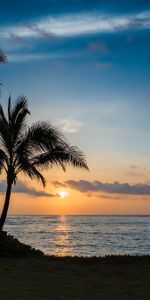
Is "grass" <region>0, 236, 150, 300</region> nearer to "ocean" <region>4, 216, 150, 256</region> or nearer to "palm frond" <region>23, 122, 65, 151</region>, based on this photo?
"palm frond" <region>23, 122, 65, 151</region>

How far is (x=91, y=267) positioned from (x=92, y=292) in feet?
13.1

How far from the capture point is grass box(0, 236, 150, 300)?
9430 mm

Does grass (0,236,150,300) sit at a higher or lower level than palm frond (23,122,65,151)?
lower

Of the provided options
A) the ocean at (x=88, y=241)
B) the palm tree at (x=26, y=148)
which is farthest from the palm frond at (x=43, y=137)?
the ocean at (x=88, y=241)

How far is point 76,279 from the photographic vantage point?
11.5 m

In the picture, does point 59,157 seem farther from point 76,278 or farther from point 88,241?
→ point 88,241

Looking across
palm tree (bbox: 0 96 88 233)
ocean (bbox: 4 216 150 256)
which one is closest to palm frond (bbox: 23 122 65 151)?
Answer: palm tree (bbox: 0 96 88 233)

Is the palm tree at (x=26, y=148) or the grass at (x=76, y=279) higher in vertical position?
the palm tree at (x=26, y=148)

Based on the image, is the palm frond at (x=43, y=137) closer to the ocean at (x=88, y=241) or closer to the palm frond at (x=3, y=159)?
the palm frond at (x=3, y=159)

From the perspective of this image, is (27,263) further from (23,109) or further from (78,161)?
(23,109)

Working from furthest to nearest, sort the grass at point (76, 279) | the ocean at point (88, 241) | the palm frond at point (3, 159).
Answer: the ocean at point (88, 241)
the palm frond at point (3, 159)
the grass at point (76, 279)

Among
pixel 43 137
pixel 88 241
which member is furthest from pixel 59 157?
pixel 88 241

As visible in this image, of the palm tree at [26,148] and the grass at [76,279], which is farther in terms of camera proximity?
the palm tree at [26,148]

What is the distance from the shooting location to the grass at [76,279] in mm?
9430
